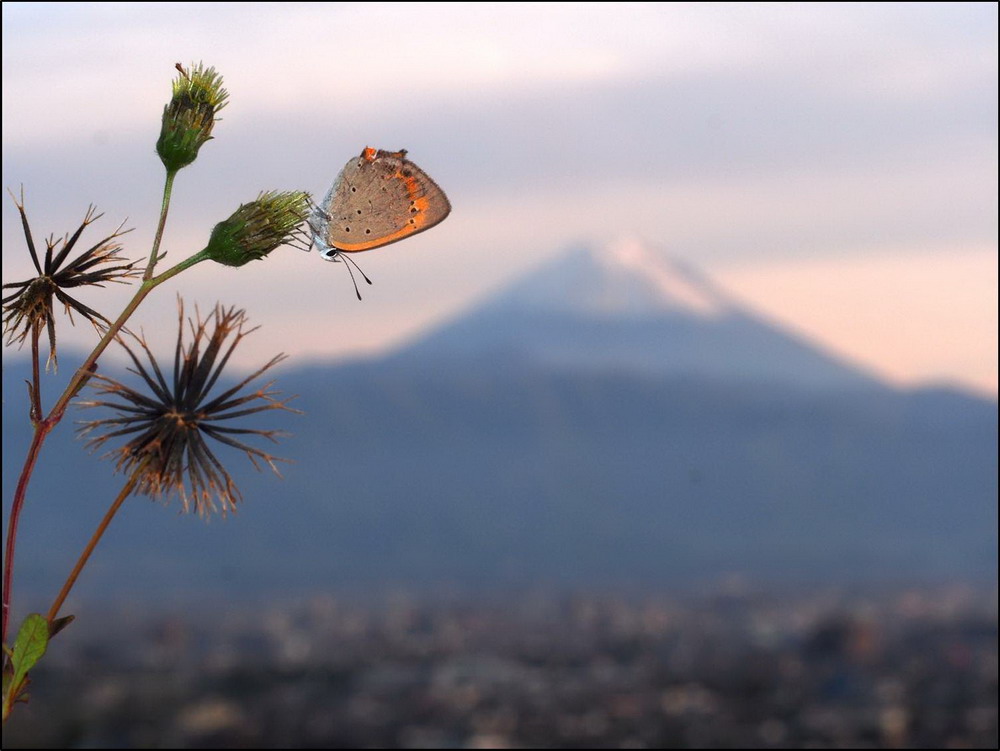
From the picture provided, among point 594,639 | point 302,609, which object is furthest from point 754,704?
point 302,609

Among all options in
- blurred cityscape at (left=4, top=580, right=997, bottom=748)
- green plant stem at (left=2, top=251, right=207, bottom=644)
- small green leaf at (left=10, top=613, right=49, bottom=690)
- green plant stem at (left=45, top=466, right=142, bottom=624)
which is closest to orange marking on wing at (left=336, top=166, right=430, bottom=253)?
green plant stem at (left=2, top=251, right=207, bottom=644)

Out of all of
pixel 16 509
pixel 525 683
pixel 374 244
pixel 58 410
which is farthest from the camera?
pixel 525 683

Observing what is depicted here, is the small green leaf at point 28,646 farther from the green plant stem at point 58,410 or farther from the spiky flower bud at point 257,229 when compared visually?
the spiky flower bud at point 257,229

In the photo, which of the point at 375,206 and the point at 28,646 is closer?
the point at 28,646

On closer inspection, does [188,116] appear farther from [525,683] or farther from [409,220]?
[525,683]

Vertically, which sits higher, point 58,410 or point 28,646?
point 58,410

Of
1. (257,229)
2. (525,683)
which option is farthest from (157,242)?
(525,683)

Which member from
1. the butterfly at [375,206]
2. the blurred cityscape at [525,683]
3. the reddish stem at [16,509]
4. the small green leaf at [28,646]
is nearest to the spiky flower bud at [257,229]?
the butterfly at [375,206]

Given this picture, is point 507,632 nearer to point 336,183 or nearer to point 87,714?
point 87,714
